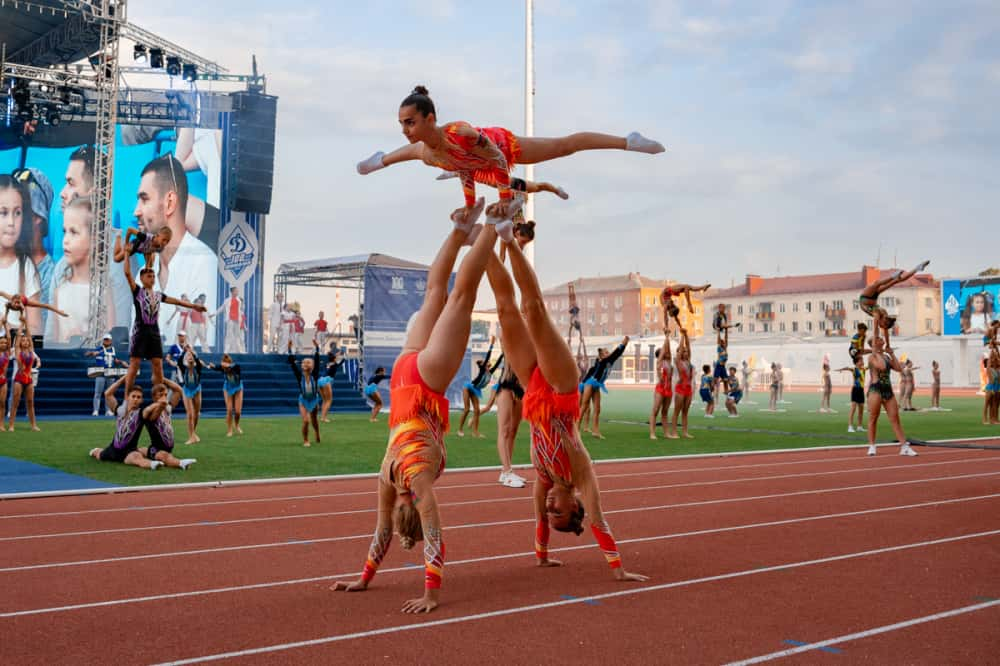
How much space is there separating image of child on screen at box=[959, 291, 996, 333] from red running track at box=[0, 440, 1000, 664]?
126 feet

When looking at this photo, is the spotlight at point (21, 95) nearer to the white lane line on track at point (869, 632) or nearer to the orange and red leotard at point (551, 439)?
the orange and red leotard at point (551, 439)

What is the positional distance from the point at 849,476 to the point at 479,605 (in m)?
8.50

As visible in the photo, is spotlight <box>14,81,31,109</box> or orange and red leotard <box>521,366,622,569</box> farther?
spotlight <box>14,81,31,109</box>

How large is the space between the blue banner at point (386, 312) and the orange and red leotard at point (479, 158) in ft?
69.3

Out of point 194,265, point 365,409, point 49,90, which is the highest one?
point 49,90

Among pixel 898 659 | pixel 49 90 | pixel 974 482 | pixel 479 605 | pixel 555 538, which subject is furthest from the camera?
pixel 49 90

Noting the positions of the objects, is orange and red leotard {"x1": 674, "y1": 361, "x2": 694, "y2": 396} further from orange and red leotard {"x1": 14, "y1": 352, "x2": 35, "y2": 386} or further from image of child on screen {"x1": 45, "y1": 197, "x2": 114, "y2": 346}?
image of child on screen {"x1": 45, "y1": 197, "x2": 114, "y2": 346}

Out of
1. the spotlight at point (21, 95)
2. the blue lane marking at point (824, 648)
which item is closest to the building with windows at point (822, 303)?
the spotlight at point (21, 95)

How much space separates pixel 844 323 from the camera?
90938mm

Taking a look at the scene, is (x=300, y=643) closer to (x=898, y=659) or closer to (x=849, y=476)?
(x=898, y=659)

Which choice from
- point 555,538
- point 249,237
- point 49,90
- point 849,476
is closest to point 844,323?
point 249,237

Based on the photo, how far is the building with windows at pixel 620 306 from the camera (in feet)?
348

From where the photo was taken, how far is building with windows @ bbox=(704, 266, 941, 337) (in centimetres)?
8600

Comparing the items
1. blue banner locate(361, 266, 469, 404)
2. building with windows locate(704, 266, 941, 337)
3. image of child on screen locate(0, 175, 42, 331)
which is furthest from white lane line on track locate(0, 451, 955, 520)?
building with windows locate(704, 266, 941, 337)
